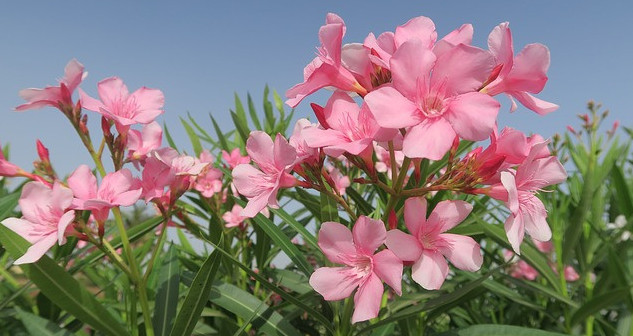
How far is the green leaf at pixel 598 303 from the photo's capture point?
51.0 inches

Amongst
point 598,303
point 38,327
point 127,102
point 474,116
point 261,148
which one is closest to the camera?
point 474,116

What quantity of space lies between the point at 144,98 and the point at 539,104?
89cm

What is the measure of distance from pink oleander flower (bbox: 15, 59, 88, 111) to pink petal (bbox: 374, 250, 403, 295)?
80cm

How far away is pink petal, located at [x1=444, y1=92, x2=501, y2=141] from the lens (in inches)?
28.0

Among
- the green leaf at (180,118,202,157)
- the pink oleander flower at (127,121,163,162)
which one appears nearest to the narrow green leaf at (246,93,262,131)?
the green leaf at (180,118,202,157)

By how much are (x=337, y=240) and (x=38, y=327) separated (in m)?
0.73

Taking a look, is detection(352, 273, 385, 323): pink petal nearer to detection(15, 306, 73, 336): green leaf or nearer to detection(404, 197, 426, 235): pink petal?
detection(404, 197, 426, 235): pink petal

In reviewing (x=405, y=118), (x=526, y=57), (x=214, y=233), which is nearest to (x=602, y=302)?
(x=526, y=57)

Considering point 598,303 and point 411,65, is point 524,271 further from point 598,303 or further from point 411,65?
point 411,65

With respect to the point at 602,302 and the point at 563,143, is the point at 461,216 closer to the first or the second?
Result: the point at 602,302

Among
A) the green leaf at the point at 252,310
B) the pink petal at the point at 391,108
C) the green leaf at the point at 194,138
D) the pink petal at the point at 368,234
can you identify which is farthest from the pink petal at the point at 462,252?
the green leaf at the point at 194,138

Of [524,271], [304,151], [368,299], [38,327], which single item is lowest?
[524,271]

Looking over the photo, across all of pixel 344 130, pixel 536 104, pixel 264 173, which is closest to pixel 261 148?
pixel 264 173

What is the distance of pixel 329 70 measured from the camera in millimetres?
848
